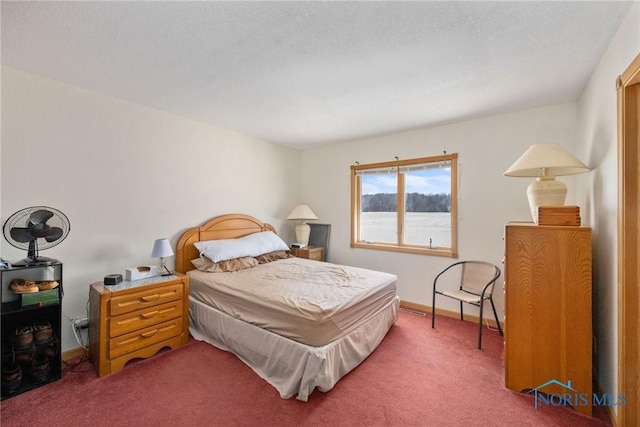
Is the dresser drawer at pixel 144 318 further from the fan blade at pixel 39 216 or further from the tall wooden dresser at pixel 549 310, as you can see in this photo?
the tall wooden dresser at pixel 549 310

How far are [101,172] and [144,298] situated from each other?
Answer: 1.27 m

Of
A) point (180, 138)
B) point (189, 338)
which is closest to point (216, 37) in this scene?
point (180, 138)

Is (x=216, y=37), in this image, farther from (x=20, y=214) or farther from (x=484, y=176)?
(x=484, y=176)

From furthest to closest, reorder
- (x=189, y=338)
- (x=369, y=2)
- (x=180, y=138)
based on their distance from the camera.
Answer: (x=180, y=138) → (x=189, y=338) → (x=369, y=2)

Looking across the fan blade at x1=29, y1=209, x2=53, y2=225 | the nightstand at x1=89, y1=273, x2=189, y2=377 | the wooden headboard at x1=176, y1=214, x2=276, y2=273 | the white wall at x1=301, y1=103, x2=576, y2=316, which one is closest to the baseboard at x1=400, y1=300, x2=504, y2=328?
the white wall at x1=301, y1=103, x2=576, y2=316

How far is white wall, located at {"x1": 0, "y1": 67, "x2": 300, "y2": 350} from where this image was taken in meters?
2.13

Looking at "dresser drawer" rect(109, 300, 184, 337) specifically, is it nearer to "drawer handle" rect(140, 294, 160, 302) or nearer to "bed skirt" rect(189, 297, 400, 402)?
"drawer handle" rect(140, 294, 160, 302)

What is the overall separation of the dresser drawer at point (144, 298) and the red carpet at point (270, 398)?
475 mm

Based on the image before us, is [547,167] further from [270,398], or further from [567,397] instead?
[270,398]

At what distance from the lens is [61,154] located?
7.55ft

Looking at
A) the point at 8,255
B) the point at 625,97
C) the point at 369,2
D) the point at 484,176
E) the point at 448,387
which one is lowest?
the point at 448,387

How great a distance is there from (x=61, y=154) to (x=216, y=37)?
1.80m

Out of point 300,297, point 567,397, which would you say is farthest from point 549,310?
point 300,297

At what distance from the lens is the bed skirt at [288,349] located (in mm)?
1840
